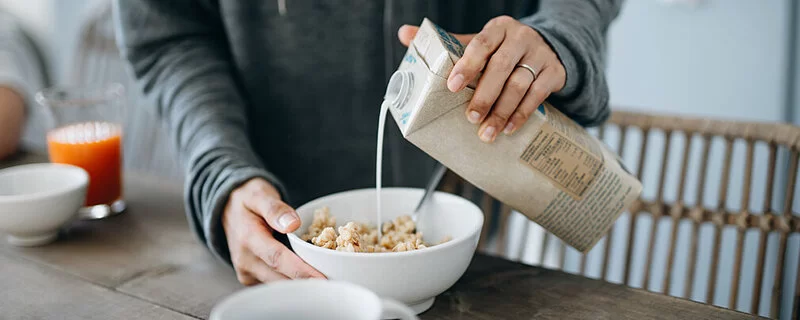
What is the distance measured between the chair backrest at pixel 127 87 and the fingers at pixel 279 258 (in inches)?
41.5

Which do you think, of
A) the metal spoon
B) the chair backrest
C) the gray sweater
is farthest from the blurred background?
Answer: the metal spoon

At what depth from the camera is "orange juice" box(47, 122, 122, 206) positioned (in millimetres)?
1082

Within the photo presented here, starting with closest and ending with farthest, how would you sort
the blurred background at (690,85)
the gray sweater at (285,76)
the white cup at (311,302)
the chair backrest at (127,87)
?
the white cup at (311,302) < the gray sweater at (285,76) < the blurred background at (690,85) < the chair backrest at (127,87)

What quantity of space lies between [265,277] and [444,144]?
26 centimetres

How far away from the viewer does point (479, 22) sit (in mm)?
1084

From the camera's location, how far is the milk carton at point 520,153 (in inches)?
25.7

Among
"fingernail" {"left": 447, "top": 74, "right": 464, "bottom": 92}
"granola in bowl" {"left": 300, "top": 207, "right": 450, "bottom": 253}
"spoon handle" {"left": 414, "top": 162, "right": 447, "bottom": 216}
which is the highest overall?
"fingernail" {"left": 447, "top": 74, "right": 464, "bottom": 92}

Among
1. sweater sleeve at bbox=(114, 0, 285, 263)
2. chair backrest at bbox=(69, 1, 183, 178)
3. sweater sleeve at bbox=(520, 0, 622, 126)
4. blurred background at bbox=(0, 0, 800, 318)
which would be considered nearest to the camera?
sweater sleeve at bbox=(520, 0, 622, 126)

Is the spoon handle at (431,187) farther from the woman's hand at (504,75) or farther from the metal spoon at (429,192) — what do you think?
the woman's hand at (504,75)

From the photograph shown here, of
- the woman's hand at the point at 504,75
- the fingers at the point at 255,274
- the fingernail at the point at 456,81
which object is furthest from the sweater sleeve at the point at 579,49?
the fingers at the point at 255,274

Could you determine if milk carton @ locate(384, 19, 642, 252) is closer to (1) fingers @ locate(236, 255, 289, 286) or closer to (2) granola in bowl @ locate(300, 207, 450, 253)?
(2) granola in bowl @ locate(300, 207, 450, 253)

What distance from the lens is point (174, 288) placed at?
819 mm

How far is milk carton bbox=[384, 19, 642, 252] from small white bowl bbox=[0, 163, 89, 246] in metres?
0.52

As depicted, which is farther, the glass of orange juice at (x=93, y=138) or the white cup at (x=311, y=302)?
the glass of orange juice at (x=93, y=138)
